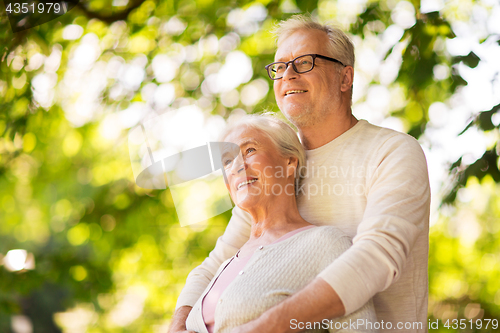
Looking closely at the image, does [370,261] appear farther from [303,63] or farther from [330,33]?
[330,33]

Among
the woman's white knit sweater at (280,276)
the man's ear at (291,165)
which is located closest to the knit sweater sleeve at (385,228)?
the woman's white knit sweater at (280,276)

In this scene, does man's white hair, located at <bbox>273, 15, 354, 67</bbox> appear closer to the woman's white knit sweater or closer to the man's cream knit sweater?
the man's cream knit sweater

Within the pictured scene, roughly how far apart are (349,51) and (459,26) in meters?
1.24

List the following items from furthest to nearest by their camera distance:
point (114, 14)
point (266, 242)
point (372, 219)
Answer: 1. point (114, 14)
2. point (266, 242)
3. point (372, 219)

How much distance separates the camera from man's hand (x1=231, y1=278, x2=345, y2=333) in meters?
1.05

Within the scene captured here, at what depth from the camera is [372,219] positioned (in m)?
1.16

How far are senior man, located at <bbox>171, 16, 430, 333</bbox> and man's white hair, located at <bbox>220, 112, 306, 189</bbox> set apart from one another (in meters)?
0.05

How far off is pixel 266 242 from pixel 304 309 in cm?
41

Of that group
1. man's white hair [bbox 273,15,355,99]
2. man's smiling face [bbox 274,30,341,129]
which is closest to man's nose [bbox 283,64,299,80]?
man's smiling face [bbox 274,30,341,129]

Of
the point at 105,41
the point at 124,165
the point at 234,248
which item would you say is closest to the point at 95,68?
the point at 105,41

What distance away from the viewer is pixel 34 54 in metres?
3.50

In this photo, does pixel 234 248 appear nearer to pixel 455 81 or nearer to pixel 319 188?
pixel 319 188

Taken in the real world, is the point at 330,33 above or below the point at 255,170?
above

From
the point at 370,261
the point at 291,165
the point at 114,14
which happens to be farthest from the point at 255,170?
the point at 114,14
